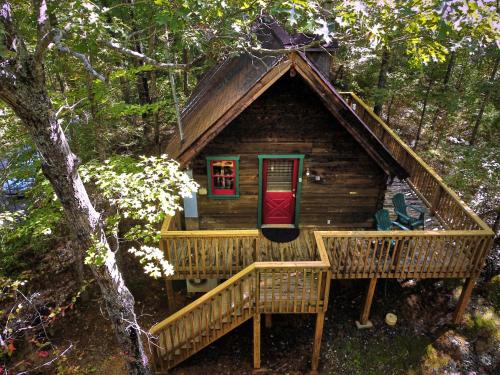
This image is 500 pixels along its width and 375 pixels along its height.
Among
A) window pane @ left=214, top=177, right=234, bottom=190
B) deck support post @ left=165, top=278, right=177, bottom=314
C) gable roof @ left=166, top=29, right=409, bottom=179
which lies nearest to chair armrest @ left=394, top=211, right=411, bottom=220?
gable roof @ left=166, top=29, right=409, bottom=179

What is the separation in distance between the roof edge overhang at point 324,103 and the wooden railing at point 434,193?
1.63 metres

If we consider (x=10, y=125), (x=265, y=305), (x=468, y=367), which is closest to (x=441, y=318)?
(x=468, y=367)

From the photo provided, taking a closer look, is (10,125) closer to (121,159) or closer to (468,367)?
(121,159)

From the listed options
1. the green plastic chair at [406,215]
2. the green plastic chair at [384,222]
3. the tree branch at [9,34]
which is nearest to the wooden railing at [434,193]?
the green plastic chair at [406,215]

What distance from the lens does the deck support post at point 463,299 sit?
29.9ft

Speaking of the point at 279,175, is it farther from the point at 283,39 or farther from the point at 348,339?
the point at 348,339

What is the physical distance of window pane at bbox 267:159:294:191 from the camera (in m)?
10.1

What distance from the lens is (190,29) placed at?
9773 mm

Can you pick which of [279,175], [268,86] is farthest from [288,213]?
[268,86]

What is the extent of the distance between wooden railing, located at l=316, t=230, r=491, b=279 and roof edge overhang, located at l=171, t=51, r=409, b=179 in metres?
1.85

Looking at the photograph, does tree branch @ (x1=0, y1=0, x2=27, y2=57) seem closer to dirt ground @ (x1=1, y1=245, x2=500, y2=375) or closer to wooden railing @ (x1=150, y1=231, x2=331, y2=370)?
wooden railing @ (x1=150, y1=231, x2=331, y2=370)

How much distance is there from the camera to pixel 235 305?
828 cm

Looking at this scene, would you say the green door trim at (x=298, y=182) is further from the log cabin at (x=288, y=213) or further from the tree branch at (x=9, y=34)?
the tree branch at (x=9, y=34)

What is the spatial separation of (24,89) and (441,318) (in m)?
11.1
